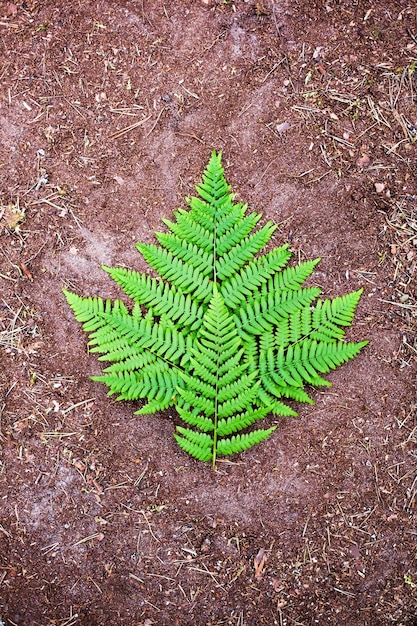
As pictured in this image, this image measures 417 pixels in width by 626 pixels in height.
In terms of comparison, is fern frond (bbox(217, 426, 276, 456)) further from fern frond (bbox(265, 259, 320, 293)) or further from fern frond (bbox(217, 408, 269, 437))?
fern frond (bbox(265, 259, 320, 293))

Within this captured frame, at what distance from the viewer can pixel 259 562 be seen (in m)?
3.25

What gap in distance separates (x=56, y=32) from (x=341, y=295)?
2364mm

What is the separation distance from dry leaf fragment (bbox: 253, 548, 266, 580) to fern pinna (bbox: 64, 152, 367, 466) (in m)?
0.64

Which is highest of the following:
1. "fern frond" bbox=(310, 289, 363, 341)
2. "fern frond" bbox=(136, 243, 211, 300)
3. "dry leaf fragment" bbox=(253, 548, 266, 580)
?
"fern frond" bbox=(136, 243, 211, 300)

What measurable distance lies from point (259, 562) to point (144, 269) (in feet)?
6.14

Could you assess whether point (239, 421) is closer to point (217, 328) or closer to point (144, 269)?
point (217, 328)

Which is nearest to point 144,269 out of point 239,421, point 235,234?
point 235,234

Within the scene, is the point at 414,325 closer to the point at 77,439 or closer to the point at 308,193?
the point at 308,193

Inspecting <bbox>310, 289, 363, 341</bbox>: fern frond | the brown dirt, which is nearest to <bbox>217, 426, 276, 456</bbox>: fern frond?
the brown dirt

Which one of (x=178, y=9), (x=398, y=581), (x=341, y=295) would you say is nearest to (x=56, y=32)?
(x=178, y=9)

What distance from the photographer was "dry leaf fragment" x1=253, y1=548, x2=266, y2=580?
3.25 m

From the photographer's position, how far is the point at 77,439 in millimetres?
3316

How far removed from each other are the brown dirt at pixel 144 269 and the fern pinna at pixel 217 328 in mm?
226

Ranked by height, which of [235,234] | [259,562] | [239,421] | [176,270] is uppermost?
[235,234]
